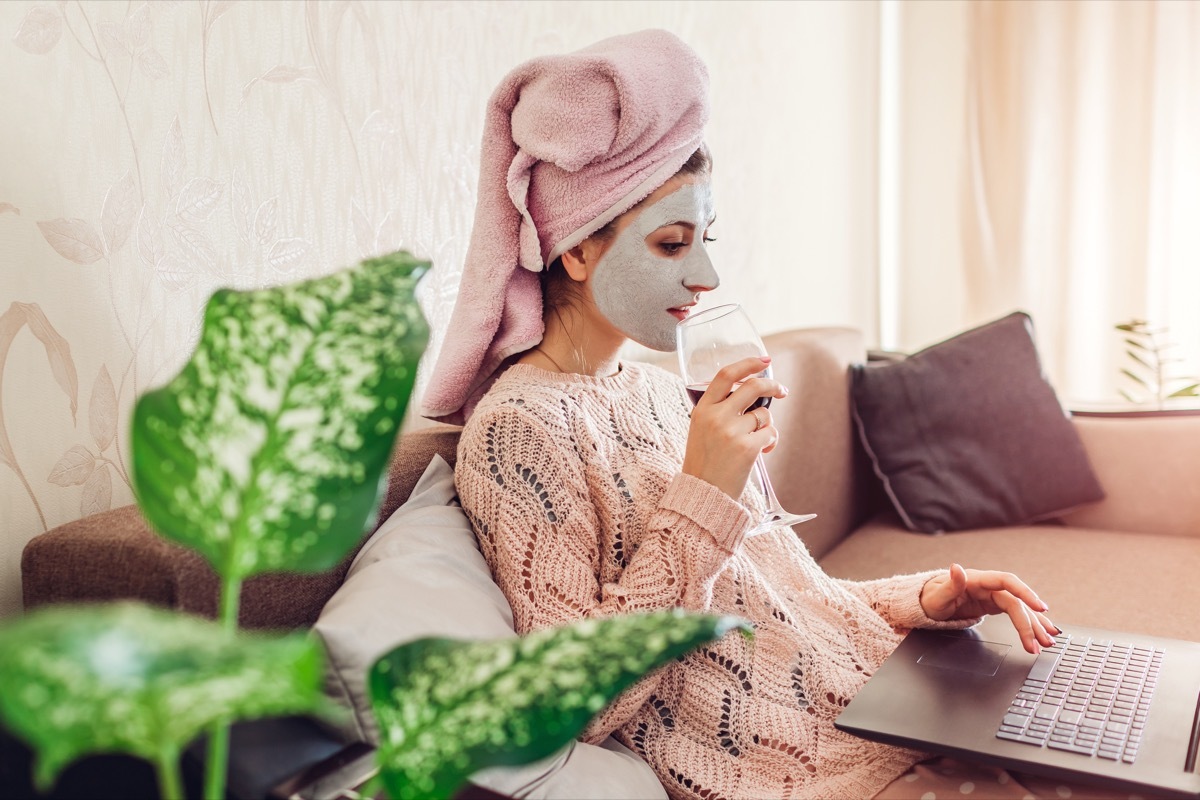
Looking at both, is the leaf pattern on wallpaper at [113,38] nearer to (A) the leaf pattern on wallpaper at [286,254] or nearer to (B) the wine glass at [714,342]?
(A) the leaf pattern on wallpaper at [286,254]

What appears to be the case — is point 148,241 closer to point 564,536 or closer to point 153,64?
point 153,64

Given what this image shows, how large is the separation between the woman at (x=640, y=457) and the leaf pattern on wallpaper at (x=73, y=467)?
39 cm

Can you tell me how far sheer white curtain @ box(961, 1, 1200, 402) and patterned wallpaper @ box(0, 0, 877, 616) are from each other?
2.01 meters

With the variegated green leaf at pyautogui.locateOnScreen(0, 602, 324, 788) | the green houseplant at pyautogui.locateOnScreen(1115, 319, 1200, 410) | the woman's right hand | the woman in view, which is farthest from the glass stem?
the green houseplant at pyautogui.locateOnScreen(1115, 319, 1200, 410)

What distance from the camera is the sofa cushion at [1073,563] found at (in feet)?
5.45

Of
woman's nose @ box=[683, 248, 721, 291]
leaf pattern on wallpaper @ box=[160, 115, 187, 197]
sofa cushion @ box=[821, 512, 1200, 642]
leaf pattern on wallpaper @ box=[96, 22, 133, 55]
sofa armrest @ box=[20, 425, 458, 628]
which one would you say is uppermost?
leaf pattern on wallpaper @ box=[96, 22, 133, 55]

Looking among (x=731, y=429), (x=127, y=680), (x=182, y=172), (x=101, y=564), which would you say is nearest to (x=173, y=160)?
(x=182, y=172)

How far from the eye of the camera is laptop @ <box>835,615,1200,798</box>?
93 centimetres

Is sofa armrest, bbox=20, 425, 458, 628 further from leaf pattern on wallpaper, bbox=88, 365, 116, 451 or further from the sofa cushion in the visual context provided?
the sofa cushion

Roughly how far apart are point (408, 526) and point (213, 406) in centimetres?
68

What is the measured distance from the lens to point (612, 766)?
1015 mm

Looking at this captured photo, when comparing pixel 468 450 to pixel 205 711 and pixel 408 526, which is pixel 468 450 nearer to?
pixel 408 526

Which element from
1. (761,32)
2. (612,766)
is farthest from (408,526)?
(761,32)

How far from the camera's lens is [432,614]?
89 centimetres
